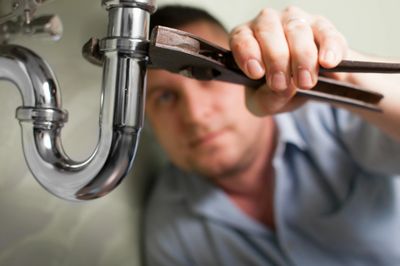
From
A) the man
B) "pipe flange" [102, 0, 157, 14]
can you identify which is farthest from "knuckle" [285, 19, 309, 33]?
the man

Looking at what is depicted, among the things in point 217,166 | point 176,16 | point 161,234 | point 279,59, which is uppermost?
point 176,16

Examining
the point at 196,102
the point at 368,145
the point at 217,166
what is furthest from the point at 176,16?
the point at 368,145

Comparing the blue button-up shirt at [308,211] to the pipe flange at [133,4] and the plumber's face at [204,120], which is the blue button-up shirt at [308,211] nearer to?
the plumber's face at [204,120]

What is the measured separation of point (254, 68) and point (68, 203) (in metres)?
0.33

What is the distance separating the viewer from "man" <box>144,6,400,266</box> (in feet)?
2.31

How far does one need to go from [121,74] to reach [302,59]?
14 centimetres

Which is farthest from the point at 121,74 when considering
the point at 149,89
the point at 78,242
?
the point at 149,89

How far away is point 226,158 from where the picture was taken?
751mm

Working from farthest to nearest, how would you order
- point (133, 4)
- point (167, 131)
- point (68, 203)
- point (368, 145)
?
point (167, 131) → point (368, 145) → point (68, 203) → point (133, 4)

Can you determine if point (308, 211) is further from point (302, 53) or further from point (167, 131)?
point (302, 53)

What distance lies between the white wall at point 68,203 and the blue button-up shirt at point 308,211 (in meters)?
0.09

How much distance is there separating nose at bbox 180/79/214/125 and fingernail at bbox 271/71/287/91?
0.37 m

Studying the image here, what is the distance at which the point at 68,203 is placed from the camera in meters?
0.55

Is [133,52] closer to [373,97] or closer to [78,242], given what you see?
[373,97]
